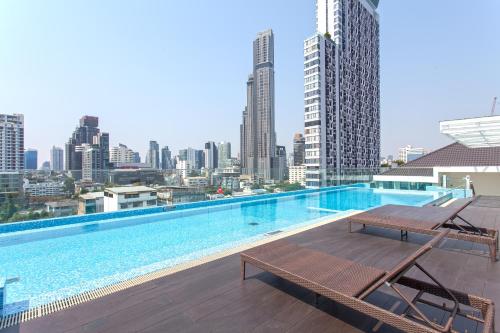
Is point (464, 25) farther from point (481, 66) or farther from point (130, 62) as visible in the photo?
point (130, 62)

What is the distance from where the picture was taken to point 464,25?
1881 centimetres

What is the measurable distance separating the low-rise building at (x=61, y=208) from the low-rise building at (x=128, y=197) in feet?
3.32

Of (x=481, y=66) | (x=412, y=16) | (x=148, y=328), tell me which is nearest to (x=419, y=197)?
(x=412, y=16)

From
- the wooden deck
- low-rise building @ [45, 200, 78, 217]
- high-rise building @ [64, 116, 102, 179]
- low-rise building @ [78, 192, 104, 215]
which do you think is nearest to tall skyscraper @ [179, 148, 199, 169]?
Answer: high-rise building @ [64, 116, 102, 179]

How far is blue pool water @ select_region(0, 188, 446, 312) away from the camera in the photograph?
4.28 m

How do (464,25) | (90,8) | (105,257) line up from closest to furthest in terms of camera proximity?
1. (105,257)
2. (90,8)
3. (464,25)

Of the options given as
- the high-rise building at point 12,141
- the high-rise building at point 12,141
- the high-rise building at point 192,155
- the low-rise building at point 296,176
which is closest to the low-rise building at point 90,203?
the high-rise building at point 12,141

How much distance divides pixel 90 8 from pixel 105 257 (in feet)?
41.0

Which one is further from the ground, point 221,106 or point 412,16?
point 412,16

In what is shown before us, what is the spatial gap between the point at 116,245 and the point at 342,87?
39.6 m

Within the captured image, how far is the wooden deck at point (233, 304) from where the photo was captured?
2.15 m

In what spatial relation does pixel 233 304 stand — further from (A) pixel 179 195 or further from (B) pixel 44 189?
(B) pixel 44 189

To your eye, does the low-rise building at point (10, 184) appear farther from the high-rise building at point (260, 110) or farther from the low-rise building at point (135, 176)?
the high-rise building at point (260, 110)

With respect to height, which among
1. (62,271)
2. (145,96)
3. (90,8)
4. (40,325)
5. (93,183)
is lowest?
(62,271)
